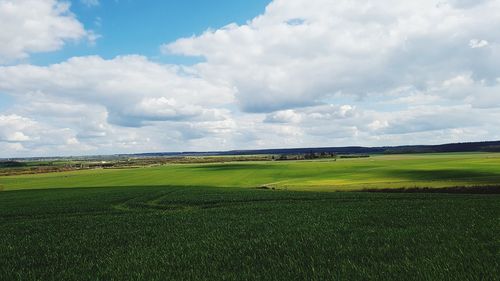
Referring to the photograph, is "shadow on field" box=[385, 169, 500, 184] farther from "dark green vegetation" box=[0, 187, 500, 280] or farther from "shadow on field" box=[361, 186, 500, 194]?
"dark green vegetation" box=[0, 187, 500, 280]

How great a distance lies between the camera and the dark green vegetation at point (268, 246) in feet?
43.4

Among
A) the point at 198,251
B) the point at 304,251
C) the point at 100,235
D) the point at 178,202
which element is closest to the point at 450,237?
the point at 304,251

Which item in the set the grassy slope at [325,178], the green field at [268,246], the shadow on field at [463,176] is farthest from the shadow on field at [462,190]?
the green field at [268,246]

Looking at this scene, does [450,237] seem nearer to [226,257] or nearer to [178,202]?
[226,257]

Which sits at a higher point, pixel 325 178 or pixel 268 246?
pixel 268 246

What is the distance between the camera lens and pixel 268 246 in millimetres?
17484

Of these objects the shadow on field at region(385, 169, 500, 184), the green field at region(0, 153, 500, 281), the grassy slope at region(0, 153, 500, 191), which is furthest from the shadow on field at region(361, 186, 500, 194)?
the green field at region(0, 153, 500, 281)

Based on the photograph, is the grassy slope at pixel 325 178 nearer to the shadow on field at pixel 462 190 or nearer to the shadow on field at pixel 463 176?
the shadow on field at pixel 463 176

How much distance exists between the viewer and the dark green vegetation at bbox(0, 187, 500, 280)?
43.4 feet

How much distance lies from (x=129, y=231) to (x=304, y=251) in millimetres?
12208

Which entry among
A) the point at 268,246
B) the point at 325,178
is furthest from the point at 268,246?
the point at 325,178

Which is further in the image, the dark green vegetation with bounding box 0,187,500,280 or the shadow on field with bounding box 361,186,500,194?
the shadow on field with bounding box 361,186,500,194

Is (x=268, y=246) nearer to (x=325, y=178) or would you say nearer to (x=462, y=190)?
(x=462, y=190)

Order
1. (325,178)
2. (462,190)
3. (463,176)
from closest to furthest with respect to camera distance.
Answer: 1. (462,190)
2. (463,176)
3. (325,178)
